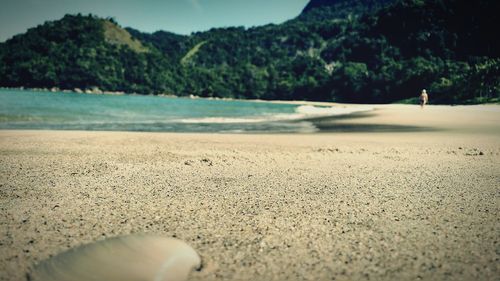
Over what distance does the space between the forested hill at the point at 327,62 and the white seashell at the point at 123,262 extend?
199 ft

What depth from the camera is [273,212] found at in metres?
3.91

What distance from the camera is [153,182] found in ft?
17.3

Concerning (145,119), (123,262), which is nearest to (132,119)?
(145,119)

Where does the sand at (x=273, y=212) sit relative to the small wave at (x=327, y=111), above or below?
below

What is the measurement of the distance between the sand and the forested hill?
5692 centimetres

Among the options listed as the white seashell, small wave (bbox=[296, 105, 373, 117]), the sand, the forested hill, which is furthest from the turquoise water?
the forested hill

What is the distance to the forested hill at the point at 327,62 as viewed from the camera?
8975 centimetres

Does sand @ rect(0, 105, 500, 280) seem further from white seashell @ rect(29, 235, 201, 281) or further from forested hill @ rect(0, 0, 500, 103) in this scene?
forested hill @ rect(0, 0, 500, 103)

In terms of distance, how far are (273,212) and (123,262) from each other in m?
1.79

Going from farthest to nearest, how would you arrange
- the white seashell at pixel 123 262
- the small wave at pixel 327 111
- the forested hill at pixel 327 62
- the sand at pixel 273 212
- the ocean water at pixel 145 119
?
the forested hill at pixel 327 62 < the small wave at pixel 327 111 < the ocean water at pixel 145 119 < the sand at pixel 273 212 < the white seashell at pixel 123 262

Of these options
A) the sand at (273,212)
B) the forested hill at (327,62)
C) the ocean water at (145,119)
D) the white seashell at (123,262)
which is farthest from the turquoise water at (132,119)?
the forested hill at (327,62)

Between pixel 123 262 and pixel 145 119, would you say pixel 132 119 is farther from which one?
pixel 123 262

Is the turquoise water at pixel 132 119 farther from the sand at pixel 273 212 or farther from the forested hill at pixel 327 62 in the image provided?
the forested hill at pixel 327 62

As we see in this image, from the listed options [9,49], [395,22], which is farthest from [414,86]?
[9,49]
